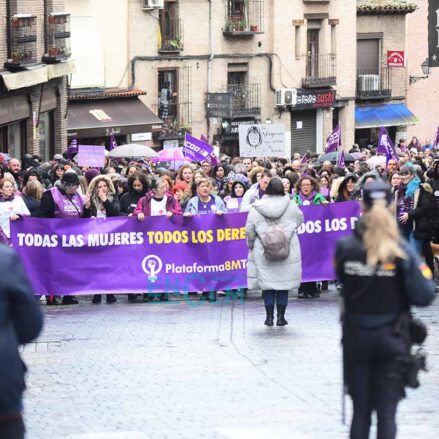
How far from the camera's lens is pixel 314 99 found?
5009 centimetres

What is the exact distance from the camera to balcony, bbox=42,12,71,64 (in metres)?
35.4

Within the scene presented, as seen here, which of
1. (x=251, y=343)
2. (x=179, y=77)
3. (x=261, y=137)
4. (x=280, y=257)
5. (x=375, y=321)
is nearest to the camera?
(x=375, y=321)

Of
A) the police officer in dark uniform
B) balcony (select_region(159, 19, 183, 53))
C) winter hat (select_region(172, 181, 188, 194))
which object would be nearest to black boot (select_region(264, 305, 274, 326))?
winter hat (select_region(172, 181, 188, 194))

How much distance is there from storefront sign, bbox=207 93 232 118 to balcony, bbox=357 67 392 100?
8.71 metres

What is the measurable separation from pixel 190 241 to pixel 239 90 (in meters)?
29.9

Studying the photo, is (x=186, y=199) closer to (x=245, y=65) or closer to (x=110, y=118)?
(x=110, y=118)

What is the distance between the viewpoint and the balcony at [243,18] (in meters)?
47.0

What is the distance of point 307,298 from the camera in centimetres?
1853

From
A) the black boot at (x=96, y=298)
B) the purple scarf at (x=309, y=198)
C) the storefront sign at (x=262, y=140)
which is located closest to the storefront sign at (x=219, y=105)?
the storefront sign at (x=262, y=140)

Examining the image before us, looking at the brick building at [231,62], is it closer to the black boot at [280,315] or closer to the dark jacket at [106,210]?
the dark jacket at [106,210]

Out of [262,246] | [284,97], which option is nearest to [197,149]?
[262,246]

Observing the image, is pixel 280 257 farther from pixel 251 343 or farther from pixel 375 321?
pixel 375 321

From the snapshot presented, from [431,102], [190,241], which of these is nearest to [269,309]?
[190,241]

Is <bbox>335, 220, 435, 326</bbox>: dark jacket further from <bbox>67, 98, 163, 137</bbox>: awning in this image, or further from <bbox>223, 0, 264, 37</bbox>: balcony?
<bbox>223, 0, 264, 37</bbox>: balcony
